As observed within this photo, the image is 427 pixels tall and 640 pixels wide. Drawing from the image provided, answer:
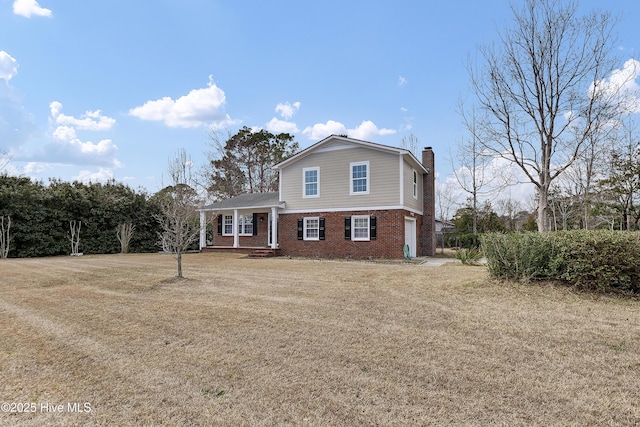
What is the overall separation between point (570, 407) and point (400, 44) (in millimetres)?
13617

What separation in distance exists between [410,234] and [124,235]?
16.7 meters

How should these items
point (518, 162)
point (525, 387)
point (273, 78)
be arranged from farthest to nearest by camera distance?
point (273, 78), point (518, 162), point (525, 387)

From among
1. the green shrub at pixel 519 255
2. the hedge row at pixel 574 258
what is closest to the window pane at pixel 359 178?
the green shrub at pixel 519 255

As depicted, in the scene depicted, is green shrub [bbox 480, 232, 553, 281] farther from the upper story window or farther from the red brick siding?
the upper story window

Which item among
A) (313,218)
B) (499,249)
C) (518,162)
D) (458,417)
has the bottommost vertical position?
(458,417)

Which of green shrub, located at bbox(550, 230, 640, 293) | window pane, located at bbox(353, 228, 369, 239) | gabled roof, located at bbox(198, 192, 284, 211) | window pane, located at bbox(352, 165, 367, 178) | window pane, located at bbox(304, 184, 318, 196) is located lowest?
green shrub, located at bbox(550, 230, 640, 293)

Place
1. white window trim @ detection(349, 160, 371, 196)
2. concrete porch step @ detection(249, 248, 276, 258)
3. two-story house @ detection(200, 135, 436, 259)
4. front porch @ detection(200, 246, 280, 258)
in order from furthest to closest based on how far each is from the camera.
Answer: front porch @ detection(200, 246, 280, 258) < concrete porch step @ detection(249, 248, 276, 258) < white window trim @ detection(349, 160, 371, 196) < two-story house @ detection(200, 135, 436, 259)

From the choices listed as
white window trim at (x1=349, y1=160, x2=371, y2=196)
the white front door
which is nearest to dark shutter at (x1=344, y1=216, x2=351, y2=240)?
white window trim at (x1=349, y1=160, x2=371, y2=196)

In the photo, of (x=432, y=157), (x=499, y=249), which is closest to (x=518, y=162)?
(x=499, y=249)

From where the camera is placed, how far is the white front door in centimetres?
1720

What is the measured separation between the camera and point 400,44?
13.7 metres

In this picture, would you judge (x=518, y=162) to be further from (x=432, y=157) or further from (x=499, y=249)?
(x=432, y=157)

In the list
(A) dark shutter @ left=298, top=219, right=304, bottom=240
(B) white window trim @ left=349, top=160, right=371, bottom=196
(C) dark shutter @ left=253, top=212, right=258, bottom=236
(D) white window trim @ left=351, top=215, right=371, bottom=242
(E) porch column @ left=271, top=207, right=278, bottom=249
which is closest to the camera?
(D) white window trim @ left=351, top=215, right=371, bottom=242

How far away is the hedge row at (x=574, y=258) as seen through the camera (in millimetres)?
6855
